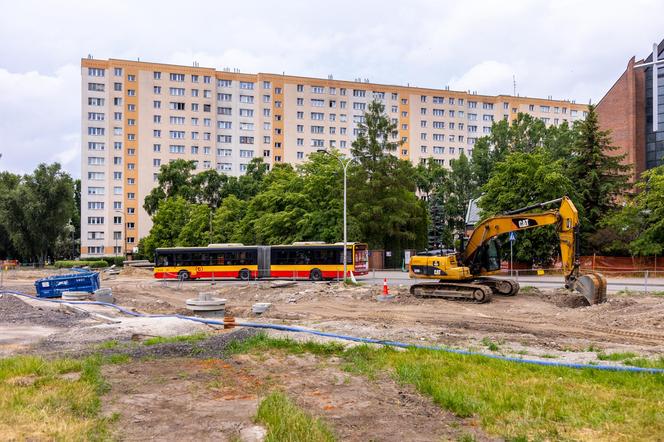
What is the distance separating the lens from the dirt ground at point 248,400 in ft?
19.8

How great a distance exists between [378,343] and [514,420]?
510 centimetres

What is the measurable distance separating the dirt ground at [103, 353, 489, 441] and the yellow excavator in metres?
12.8

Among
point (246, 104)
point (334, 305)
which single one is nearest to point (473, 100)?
point (246, 104)

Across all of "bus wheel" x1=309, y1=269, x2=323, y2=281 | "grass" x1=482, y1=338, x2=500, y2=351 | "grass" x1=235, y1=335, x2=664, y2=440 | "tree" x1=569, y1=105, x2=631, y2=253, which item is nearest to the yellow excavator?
"grass" x1=482, y1=338, x2=500, y2=351

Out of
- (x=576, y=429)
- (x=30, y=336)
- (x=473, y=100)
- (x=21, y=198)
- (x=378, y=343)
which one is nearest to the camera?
(x=576, y=429)

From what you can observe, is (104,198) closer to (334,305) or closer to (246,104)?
(246,104)

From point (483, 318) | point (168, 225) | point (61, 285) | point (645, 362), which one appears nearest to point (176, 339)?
point (645, 362)

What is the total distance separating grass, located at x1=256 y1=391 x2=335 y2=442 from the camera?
18.1 feet

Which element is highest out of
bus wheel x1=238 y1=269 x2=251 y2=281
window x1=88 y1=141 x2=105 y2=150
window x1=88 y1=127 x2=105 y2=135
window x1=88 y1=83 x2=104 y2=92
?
window x1=88 y1=83 x2=104 y2=92

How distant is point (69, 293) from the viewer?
22.9m

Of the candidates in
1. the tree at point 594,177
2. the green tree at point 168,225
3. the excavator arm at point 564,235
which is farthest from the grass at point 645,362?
the green tree at point 168,225

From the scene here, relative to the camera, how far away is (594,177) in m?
41.2

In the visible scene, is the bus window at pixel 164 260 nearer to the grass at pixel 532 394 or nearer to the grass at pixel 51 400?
the grass at pixel 51 400

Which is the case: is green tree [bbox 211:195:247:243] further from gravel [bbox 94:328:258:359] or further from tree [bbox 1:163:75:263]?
gravel [bbox 94:328:258:359]
